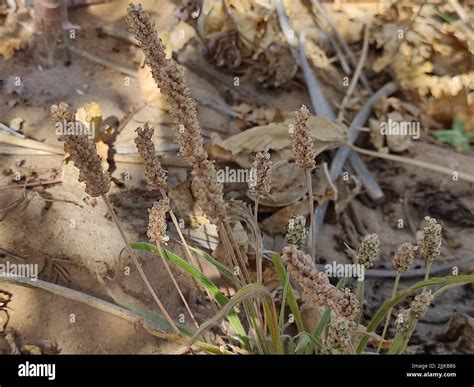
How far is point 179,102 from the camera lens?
1.01 meters

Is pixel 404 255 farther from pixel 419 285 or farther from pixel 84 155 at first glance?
pixel 84 155

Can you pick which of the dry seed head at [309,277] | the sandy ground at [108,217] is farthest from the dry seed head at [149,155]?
the sandy ground at [108,217]

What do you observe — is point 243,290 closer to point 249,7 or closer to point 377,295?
point 377,295

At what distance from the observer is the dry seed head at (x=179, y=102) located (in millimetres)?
996

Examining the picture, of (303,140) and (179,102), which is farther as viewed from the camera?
(303,140)

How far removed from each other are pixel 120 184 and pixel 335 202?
1.79 ft

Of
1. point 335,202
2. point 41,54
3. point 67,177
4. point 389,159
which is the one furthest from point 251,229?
point 41,54

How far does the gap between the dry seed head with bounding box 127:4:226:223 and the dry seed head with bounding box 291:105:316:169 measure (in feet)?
0.55

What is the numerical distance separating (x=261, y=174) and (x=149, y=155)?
18cm

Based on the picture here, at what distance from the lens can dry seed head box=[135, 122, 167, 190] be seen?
1.12 m

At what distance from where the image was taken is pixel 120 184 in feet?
5.65
